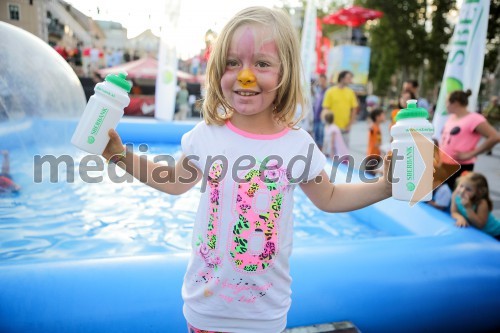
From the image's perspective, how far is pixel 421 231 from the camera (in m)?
3.29

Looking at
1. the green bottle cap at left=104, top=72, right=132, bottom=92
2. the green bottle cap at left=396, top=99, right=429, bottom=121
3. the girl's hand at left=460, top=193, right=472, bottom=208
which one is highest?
the green bottle cap at left=104, top=72, right=132, bottom=92

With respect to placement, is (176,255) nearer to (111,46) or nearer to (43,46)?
(43,46)

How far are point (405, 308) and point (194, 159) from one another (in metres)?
1.59

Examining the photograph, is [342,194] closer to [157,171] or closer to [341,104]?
[157,171]

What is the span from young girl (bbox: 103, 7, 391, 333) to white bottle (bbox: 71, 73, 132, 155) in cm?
4

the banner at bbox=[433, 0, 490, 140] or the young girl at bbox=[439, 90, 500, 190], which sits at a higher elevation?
the banner at bbox=[433, 0, 490, 140]

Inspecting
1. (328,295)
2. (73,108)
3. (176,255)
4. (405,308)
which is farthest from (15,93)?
(405,308)

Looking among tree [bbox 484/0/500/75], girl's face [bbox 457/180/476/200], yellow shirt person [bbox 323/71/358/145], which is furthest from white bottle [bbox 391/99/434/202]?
tree [bbox 484/0/500/75]

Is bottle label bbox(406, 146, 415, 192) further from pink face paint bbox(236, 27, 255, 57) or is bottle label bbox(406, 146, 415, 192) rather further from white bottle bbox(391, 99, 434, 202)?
pink face paint bbox(236, 27, 255, 57)

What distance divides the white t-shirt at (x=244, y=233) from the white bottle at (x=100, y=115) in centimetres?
26

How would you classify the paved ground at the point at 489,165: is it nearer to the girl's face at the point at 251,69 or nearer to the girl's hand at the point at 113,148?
the girl's face at the point at 251,69

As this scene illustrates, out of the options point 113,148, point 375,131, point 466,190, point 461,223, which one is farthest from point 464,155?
point 113,148

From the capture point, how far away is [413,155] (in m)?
1.07

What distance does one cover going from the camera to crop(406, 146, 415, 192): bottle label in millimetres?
1064
